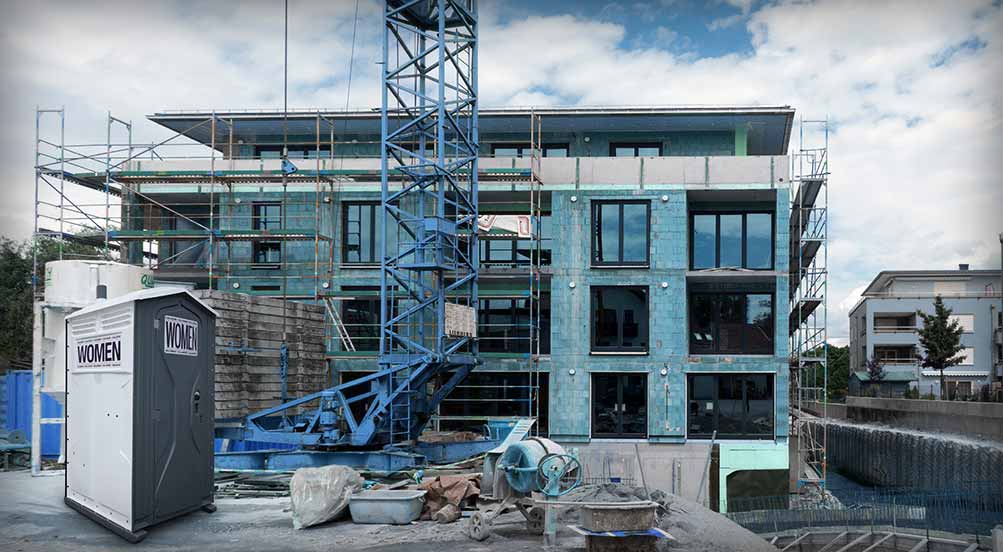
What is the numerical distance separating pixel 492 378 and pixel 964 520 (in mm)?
13384

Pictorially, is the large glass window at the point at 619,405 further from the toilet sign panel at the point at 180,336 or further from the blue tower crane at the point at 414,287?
the toilet sign panel at the point at 180,336

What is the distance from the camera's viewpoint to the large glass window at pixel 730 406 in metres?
26.6

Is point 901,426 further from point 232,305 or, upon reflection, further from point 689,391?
point 232,305

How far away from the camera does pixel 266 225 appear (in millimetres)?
28312

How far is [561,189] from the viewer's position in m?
27.4

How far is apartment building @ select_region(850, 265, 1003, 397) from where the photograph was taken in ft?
246

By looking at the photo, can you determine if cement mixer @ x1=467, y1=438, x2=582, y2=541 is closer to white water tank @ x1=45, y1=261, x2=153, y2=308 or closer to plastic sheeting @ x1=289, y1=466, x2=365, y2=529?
plastic sheeting @ x1=289, y1=466, x2=365, y2=529

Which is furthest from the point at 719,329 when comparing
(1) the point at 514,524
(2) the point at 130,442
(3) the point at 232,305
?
(2) the point at 130,442

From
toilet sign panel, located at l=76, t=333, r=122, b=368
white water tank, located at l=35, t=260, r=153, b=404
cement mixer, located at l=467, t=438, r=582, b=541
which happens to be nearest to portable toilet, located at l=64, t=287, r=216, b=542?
toilet sign panel, located at l=76, t=333, r=122, b=368

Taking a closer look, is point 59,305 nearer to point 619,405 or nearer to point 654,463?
point 619,405

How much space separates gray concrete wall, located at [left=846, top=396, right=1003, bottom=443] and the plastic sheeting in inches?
1166

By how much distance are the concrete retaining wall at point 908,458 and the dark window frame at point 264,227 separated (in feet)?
78.6

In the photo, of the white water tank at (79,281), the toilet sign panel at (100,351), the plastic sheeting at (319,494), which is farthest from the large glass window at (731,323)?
A: the toilet sign panel at (100,351)

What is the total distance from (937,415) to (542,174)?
89.8 feet
